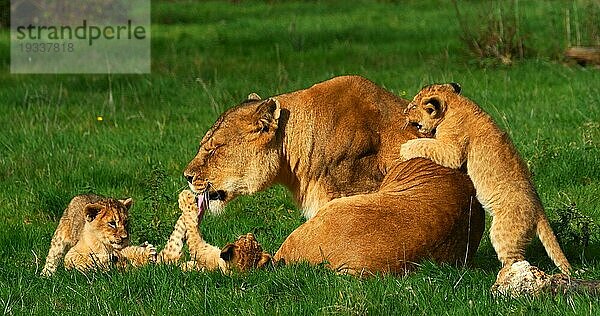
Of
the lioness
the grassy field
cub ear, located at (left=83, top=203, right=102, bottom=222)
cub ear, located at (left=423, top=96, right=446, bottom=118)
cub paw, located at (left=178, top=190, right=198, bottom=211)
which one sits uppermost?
cub ear, located at (left=423, top=96, right=446, bottom=118)

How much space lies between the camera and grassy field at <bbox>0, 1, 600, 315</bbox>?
20.6ft

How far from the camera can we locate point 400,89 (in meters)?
13.7

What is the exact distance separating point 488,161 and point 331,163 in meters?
0.95

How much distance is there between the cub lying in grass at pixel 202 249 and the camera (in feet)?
21.9

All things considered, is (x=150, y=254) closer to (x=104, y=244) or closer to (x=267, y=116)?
(x=104, y=244)

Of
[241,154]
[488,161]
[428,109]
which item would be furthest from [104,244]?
[488,161]

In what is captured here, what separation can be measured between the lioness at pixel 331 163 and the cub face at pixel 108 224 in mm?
581

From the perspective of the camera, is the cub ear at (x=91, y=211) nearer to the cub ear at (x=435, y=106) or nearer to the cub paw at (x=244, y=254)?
the cub paw at (x=244, y=254)

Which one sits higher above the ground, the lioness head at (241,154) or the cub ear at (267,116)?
the cub ear at (267,116)

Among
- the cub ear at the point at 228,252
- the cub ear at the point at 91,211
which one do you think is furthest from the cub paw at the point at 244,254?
the cub ear at the point at 91,211

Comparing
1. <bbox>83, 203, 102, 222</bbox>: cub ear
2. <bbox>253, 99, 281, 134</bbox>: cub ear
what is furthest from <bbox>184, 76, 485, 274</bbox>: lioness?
<bbox>83, 203, 102, 222</bbox>: cub ear

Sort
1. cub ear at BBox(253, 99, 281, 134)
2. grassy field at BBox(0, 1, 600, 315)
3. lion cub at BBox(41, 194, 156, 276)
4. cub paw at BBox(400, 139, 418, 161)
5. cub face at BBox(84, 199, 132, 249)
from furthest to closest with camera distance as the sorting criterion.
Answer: cub face at BBox(84, 199, 132, 249) < lion cub at BBox(41, 194, 156, 276) < cub ear at BBox(253, 99, 281, 134) < cub paw at BBox(400, 139, 418, 161) < grassy field at BBox(0, 1, 600, 315)

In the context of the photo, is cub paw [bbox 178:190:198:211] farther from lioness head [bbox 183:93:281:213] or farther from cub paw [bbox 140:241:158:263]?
cub paw [bbox 140:241:158:263]

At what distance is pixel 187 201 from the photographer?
7.55 meters
